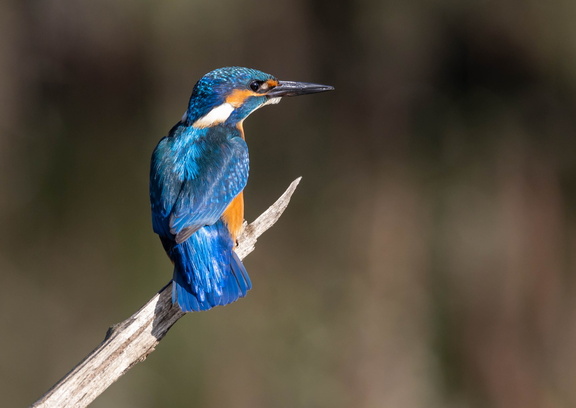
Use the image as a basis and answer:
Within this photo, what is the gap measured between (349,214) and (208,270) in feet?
7.33

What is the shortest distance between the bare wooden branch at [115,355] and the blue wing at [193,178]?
0.23m

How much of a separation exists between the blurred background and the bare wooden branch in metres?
2.10

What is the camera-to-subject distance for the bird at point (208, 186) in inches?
93.5

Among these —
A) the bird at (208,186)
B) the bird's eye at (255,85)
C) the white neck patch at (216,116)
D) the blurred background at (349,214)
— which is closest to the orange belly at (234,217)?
the bird at (208,186)

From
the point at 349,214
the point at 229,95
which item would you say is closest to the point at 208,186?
the point at 229,95

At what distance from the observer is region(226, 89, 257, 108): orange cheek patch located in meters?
2.78

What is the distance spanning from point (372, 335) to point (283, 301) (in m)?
0.52

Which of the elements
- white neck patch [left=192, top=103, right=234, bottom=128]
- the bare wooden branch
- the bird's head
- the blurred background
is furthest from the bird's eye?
the blurred background

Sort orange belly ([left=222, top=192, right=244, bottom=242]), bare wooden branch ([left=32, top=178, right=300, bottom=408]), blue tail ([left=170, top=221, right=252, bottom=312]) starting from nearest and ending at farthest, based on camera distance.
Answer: bare wooden branch ([left=32, top=178, right=300, bottom=408])
blue tail ([left=170, top=221, right=252, bottom=312])
orange belly ([left=222, top=192, right=244, bottom=242])

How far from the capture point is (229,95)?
277 centimetres

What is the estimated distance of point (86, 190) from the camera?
15.8ft

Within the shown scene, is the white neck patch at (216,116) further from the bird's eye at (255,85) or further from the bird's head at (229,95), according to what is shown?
the bird's eye at (255,85)

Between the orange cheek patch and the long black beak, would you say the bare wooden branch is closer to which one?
the orange cheek patch

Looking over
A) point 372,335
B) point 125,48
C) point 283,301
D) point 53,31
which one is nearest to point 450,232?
point 372,335
